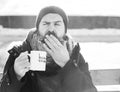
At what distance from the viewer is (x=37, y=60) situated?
177 centimetres

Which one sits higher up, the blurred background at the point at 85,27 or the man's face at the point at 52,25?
the man's face at the point at 52,25

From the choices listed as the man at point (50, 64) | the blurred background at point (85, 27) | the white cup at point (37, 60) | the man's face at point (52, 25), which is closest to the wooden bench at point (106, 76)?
the man at point (50, 64)

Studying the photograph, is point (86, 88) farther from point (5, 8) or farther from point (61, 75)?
point (5, 8)

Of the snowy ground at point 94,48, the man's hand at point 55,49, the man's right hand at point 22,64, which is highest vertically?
the man's hand at point 55,49

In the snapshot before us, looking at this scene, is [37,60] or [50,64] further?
[50,64]

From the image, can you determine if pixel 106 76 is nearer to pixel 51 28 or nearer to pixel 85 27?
pixel 51 28

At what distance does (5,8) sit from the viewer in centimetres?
1047

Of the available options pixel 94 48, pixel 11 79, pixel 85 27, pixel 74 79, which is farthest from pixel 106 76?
pixel 85 27

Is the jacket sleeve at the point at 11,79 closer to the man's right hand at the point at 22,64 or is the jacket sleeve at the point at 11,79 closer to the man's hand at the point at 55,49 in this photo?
the man's right hand at the point at 22,64

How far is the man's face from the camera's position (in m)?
1.88

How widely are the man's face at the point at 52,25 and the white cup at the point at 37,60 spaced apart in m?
0.17

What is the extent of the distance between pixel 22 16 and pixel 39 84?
616 centimetres

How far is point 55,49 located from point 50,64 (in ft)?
0.55

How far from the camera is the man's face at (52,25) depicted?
1.88 metres
